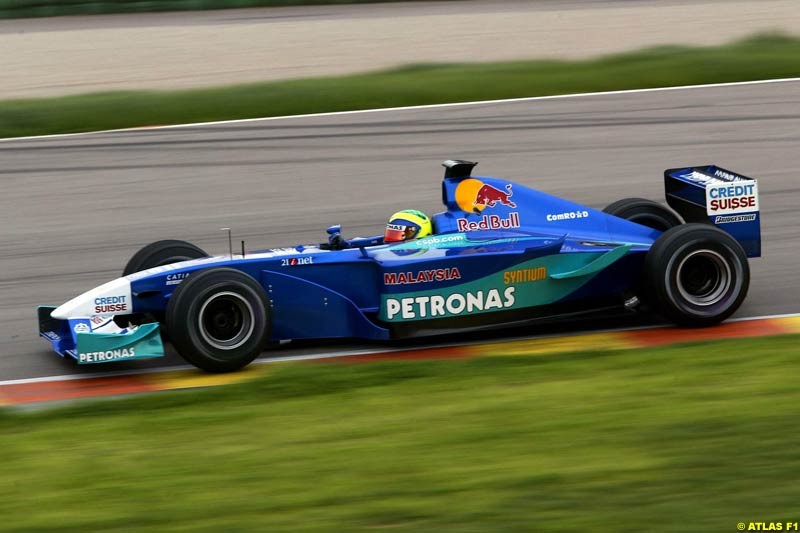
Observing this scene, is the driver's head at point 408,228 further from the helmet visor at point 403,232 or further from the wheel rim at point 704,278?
the wheel rim at point 704,278

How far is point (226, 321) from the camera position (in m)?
7.86

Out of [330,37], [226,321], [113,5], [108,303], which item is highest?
[113,5]

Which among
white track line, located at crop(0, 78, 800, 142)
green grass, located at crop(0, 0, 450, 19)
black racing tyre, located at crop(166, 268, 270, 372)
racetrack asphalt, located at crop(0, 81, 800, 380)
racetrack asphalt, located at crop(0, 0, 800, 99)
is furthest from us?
green grass, located at crop(0, 0, 450, 19)

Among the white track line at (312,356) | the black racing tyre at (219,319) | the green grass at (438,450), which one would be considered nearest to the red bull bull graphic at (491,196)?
the white track line at (312,356)

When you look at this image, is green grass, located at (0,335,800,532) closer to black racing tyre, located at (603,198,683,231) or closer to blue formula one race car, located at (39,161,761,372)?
blue formula one race car, located at (39,161,761,372)

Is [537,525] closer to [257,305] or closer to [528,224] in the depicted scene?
[257,305]

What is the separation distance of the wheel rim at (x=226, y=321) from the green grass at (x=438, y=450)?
1.58ft

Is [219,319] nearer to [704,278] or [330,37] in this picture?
[704,278]

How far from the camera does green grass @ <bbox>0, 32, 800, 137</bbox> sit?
50.7ft

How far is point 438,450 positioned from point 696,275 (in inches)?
129

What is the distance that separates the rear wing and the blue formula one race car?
29 centimetres

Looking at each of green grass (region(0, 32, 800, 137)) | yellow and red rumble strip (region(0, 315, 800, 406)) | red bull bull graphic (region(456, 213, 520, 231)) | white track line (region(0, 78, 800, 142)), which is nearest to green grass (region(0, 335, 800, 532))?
yellow and red rumble strip (region(0, 315, 800, 406))

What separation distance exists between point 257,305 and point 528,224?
6.51 feet

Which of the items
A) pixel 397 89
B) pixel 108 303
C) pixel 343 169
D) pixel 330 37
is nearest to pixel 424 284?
pixel 108 303
